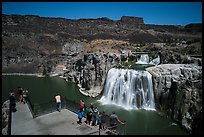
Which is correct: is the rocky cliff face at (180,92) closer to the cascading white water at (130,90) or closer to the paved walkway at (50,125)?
the cascading white water at (130,90)

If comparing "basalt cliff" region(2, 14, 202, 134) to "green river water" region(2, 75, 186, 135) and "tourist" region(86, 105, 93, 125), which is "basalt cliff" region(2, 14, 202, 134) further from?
"tourist" region(86, 105, 93, 125)

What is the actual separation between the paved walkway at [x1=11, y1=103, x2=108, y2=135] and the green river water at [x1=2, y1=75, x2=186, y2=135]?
21.3 ft

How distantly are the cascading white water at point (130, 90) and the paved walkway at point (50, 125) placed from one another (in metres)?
12.2

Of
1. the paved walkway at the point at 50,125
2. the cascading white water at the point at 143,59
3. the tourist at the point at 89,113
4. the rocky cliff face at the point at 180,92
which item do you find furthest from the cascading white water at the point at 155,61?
the tourist at the point at 89,113

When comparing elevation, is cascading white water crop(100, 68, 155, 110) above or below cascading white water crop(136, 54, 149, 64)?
below

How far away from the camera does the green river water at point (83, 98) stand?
1914 centimetres

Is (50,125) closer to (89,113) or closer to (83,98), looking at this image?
(89,113)

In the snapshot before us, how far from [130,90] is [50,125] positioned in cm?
1524

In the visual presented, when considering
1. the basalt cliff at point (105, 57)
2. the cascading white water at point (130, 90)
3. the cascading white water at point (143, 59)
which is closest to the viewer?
the basalt cliff at point (105, 57)

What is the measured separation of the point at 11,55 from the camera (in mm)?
55406

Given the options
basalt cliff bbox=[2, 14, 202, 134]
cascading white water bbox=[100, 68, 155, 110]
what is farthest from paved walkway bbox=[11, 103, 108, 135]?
cascading white water bbox=[100, 68, 155, 110]

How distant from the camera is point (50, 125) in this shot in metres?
13.3

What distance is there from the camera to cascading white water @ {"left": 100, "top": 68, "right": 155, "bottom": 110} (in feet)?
82.6

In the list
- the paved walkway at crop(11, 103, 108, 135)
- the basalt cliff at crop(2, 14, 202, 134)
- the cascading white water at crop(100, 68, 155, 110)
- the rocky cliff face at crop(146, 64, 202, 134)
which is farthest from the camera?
the cascading white water at crop(100, 68, 155, 110)
